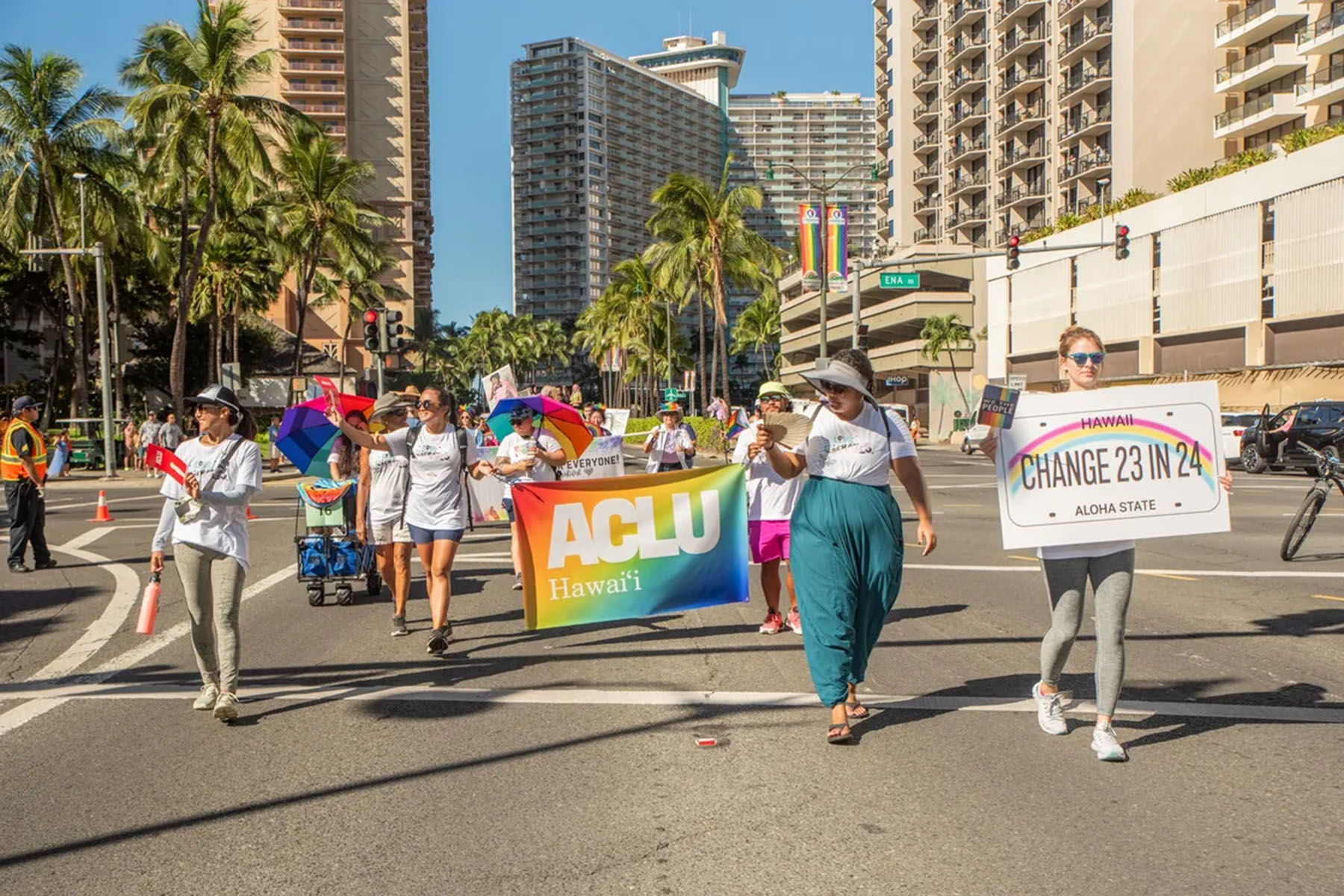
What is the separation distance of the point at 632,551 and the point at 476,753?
102 inches

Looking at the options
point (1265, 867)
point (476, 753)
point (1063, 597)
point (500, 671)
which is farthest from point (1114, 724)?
point (500, 671)

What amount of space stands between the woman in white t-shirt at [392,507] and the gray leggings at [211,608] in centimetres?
216

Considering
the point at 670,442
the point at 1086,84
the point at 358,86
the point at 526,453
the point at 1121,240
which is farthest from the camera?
the point at 358,86

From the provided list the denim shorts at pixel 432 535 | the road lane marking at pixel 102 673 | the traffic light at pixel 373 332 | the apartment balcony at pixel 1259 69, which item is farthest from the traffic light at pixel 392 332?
the apartment balcony at pixel 1259 69

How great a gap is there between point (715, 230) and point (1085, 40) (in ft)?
79.8

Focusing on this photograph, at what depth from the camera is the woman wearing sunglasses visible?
5.78 meters

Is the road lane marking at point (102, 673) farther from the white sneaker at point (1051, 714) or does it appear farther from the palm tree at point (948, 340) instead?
the palm tree at point (948, 340)

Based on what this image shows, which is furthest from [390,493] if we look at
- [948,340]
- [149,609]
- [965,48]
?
[965,48]

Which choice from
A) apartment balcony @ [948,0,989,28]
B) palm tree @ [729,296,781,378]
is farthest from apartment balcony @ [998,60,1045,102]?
palm tree @ [729,296,781,378]

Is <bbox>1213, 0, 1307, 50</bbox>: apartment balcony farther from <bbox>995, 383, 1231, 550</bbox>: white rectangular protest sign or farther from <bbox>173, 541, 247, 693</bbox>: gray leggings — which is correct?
<bbox>173, 541, 247, 693</bbox>: gray leggings

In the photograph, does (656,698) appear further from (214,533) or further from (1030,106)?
(1030,106)

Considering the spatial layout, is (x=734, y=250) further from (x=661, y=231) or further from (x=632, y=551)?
(x=632, y=551)

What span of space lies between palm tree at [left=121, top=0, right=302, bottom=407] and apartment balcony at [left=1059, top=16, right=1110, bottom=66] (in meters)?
42.9

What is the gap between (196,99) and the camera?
38062mm
